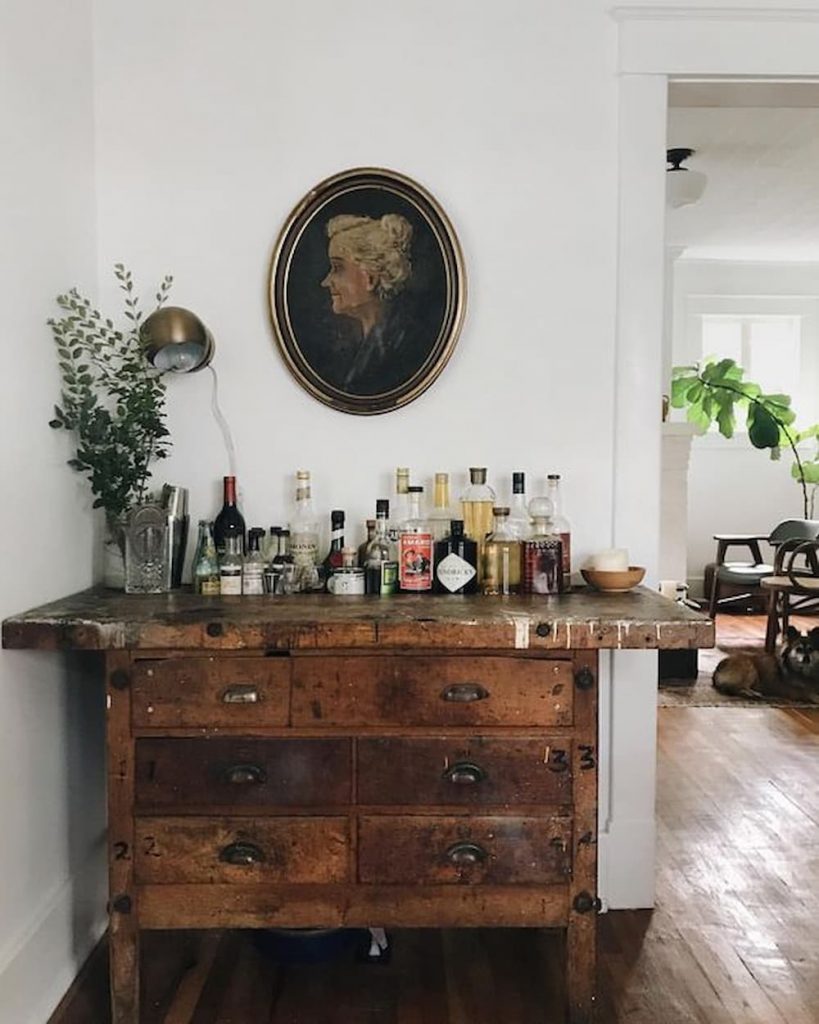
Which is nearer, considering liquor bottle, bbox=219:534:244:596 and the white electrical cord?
liquor bottle, bbox=219:534:244:596

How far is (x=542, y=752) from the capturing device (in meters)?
1.98

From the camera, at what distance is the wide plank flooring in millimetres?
2092

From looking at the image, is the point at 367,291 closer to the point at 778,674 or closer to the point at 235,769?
the point at 235,769

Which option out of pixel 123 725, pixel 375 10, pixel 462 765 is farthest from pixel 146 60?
pixel 462 765

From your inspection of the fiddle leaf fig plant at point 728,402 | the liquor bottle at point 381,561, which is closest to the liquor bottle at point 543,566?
the liquor bottle at point 381,561

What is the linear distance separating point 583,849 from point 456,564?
0.69 metres

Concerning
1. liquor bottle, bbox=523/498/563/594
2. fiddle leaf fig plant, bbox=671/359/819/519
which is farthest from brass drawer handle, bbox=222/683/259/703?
fiddle leaf fig plant, bbox=671/359/819/519

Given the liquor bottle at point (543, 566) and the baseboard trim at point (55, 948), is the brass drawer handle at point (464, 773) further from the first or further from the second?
the baseboard trim at point (55, 948)

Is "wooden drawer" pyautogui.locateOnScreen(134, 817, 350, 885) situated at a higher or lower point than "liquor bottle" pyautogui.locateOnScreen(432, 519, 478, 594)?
lower

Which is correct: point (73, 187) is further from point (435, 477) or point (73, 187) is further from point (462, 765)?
point (462, 765)

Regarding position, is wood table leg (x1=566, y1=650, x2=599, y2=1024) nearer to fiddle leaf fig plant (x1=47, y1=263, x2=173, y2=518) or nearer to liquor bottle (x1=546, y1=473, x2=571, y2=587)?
liquor bottle (x1=546, y1=473, x2=571, y2=587)

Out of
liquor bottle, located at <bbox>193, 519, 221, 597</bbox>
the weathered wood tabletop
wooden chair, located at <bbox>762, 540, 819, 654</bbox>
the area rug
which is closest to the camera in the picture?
the weathered wood tabletop

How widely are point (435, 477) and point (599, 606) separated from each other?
58 centimetres

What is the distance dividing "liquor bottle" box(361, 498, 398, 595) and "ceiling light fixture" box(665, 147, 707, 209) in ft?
9.08
